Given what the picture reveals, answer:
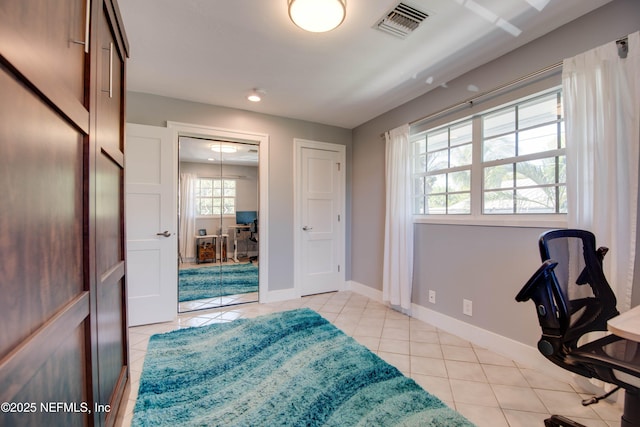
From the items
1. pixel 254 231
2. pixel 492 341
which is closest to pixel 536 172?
pixel 492 341

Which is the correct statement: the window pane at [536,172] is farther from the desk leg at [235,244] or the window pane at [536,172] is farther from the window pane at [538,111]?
the desk leg at [235,244]

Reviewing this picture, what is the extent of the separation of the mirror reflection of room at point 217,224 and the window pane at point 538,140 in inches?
110

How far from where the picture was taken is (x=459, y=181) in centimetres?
268

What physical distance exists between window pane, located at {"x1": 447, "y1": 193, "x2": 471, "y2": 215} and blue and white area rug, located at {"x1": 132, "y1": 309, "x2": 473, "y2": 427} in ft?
5.10

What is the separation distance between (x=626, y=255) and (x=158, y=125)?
13.0 feet

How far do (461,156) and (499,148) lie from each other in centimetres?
36

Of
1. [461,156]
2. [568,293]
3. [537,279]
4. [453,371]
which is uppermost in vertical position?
[461,156]

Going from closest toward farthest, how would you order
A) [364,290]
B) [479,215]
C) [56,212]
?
1. [56,212]
2. [479,215]
3. [364,290]

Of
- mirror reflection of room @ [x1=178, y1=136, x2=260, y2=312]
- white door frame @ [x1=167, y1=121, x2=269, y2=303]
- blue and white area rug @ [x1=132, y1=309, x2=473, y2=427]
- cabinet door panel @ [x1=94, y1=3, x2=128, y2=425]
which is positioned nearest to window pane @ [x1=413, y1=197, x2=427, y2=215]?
blue and white area rug @ [x1=132, y1=309, x2=473, y2=427]

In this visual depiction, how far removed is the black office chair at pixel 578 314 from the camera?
112 centimetres

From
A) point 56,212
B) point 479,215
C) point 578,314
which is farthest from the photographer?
point 479,215

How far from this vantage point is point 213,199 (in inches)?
134

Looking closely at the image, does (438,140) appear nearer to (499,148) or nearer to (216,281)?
(499,148)

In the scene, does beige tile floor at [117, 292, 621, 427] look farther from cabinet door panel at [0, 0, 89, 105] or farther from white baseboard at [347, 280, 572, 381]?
→ cabinet door panel at [0, 0, 89, 105]
